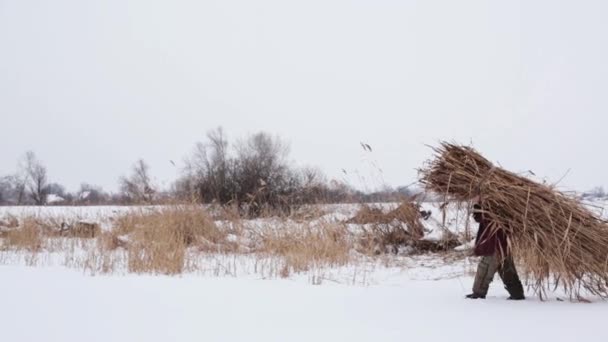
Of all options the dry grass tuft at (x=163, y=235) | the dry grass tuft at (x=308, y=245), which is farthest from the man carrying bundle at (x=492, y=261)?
the dry grass tuft at (x=163, y=235)

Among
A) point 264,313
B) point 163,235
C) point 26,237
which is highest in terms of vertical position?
point 163,235

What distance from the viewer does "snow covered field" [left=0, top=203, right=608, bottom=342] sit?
2.61 meters

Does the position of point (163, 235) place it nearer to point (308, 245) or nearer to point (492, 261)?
point (308, 245)

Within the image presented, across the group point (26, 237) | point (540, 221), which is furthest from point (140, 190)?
point (540, 221)

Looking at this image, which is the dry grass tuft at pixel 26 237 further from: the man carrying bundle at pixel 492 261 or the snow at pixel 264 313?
the man carrying bundle at pixel 492 261

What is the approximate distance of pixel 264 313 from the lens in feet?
10.4

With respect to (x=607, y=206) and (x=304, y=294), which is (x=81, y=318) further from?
(x=607, y=206)

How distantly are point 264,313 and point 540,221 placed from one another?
2216 millimetres

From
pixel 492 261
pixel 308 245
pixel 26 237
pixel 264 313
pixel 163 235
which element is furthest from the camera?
pixel 26 237

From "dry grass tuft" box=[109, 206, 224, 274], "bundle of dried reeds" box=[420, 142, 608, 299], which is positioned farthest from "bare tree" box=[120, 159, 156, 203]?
"bundle of dried reeds" box=[420, 142, 608, 299]

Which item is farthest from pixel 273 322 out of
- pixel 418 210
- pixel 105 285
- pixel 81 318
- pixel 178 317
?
pixel 418 210

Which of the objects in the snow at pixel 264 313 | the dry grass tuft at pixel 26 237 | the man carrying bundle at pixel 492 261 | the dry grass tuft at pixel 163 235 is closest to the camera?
the snow at pixel 264 313

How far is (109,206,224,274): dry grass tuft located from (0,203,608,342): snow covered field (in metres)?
1.02

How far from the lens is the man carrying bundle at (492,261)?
386cm
